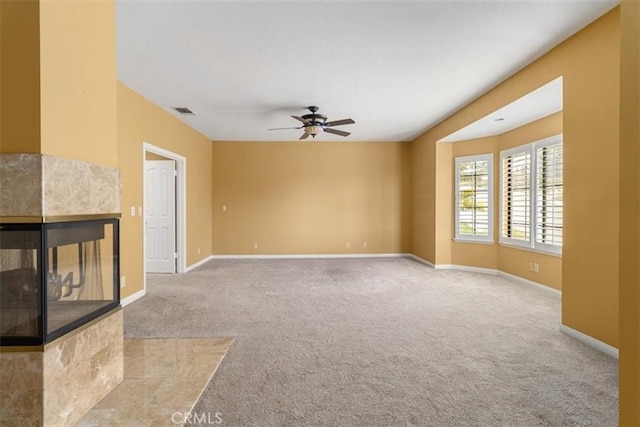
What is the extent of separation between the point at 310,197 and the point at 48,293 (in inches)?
226

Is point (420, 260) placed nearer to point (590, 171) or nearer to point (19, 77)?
point (590, 171)

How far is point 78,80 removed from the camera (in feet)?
5.55

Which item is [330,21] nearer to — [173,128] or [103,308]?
[103,308]

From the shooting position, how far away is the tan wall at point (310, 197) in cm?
700

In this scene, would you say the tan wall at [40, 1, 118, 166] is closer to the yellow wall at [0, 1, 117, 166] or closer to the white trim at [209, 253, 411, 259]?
the yellow wall at [0, 1, 117, 166]

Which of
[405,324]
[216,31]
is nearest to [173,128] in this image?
[216,31]

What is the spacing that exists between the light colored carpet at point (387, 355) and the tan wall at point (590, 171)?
40 centimetres

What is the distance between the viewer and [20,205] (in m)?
1.45

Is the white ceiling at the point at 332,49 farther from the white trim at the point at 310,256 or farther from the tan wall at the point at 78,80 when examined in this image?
the white trim at the point at 310,256

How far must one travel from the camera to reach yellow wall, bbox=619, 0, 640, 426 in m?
1.19

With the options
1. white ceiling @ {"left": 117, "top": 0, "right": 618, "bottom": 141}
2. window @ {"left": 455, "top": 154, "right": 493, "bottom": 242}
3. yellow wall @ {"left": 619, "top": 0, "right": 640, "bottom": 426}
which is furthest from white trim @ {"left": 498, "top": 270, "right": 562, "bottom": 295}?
yellow wall @ {"left": 619, "top": 0, "right": 640, "bottom": 426}

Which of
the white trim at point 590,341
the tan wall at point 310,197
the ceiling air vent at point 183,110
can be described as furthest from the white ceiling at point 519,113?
the ceiling air vent at point 183,110

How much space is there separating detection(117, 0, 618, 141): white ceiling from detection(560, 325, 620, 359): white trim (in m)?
2.76

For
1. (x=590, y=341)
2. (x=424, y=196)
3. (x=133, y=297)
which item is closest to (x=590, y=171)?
(x=590, y=341)
